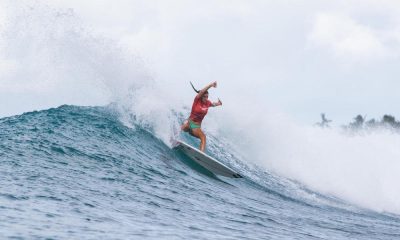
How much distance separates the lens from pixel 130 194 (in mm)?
9945

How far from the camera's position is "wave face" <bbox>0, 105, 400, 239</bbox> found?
7.69 meters

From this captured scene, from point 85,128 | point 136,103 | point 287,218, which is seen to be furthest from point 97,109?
point 287,218

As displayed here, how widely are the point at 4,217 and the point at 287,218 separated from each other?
20.5 feet

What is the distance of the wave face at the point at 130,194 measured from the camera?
7.69 metres

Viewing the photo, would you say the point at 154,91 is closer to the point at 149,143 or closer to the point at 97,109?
the point at 97,109

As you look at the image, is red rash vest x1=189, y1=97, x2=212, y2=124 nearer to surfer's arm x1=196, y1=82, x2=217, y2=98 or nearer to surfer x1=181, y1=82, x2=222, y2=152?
surfer x1=181, y1=82, x2=222, y2=152

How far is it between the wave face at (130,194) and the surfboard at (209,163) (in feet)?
0.53

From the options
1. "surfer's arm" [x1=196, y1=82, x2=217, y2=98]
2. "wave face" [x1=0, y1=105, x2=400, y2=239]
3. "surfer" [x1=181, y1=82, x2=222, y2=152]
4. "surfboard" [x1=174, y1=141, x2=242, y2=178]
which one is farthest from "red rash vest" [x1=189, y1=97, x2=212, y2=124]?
"wave face" [x1=0, y1=105, x2=400, y2=239]

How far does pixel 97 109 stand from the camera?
17.7 m

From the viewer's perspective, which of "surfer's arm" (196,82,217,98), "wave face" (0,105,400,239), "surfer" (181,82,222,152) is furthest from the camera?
→ "surfer" (181,82,222,152)

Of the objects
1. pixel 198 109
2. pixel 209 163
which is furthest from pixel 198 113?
pixel 209 163

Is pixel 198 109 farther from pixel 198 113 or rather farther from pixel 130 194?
pixel 130 194

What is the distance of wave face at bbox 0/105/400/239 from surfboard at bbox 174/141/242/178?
0.16m

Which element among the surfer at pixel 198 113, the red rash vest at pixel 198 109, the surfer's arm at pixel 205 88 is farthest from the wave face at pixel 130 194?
the surfer's arm at pixel 205 88
